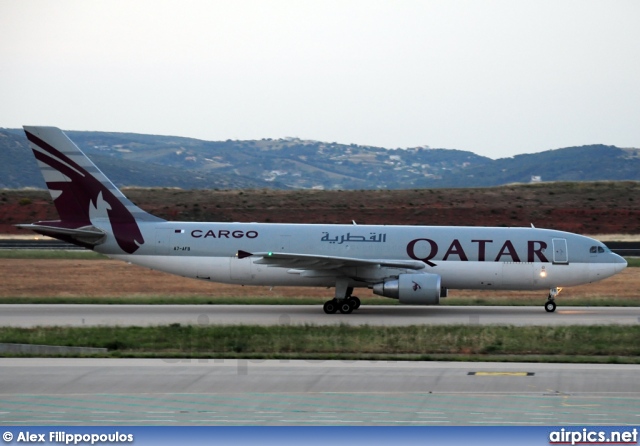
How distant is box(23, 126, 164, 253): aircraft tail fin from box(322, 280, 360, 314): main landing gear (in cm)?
736

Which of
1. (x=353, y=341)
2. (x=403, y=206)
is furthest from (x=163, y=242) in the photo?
(x=403, y=206)

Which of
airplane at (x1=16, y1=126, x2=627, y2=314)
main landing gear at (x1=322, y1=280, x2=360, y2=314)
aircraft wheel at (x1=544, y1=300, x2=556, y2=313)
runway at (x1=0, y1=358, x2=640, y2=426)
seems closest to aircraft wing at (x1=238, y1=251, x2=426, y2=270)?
airplane at (x1=16, y1=126, x2=627, y2=314)

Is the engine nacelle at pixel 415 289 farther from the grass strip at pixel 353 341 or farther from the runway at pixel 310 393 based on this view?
the runway at pixel 310 393

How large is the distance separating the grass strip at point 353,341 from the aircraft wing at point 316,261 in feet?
14.7

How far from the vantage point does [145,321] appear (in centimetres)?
2680

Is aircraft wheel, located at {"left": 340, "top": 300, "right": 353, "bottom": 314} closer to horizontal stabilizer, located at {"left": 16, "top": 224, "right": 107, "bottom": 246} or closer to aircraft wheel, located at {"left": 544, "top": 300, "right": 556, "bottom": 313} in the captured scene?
A: aircraft wheel, located at {"left": 544, "top": 300, "right": 556, "bottom": 313}

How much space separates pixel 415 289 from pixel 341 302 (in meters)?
2.77

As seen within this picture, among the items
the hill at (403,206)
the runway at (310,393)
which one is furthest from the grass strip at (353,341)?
the hill at (403,206)

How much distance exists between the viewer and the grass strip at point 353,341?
20562mm

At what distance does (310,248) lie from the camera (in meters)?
31.1

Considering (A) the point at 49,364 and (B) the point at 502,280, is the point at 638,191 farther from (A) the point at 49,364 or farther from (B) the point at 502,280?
(A) the point at 49,364

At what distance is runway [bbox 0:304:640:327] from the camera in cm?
2702

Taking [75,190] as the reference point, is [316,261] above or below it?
below

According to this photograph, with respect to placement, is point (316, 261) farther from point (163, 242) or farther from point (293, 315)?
point (163, 242)
